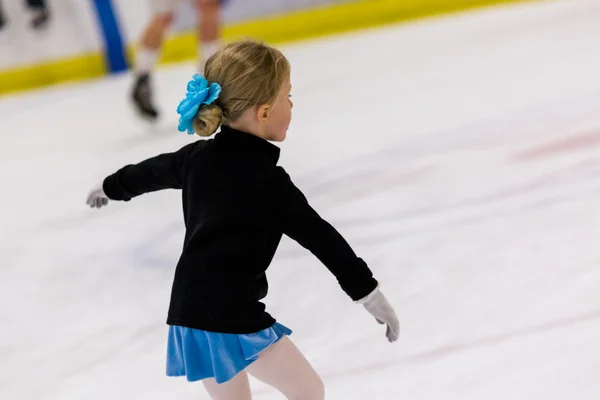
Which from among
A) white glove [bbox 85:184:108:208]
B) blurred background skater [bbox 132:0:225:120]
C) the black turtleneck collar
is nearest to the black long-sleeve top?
the black turtleneck collar

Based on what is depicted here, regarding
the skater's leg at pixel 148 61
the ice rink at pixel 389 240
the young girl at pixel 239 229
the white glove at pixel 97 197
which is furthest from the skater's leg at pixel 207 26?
the young girl at pixel 239 229

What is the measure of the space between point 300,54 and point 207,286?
3.89 meters

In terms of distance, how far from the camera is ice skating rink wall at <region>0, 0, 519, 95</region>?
491 cm

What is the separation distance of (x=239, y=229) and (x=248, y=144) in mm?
108

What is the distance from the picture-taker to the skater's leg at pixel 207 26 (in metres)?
3.47

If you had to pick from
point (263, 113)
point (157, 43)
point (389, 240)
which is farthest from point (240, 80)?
point (157, 43)

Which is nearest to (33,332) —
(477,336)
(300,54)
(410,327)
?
(410,327)

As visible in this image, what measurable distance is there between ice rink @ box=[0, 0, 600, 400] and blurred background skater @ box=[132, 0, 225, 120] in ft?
0.47

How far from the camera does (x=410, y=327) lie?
1.48m

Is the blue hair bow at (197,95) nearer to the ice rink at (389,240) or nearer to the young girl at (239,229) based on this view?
the young girl at (239,229)

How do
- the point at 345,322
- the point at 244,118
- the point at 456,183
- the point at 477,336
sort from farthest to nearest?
the point at 456,183, the point at 345,322, the point at 477,336, the point at 244,118

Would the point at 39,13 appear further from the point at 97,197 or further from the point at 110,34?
the point at 97,197

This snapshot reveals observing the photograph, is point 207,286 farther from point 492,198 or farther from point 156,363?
point 492,198

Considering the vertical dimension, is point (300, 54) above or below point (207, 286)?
below
